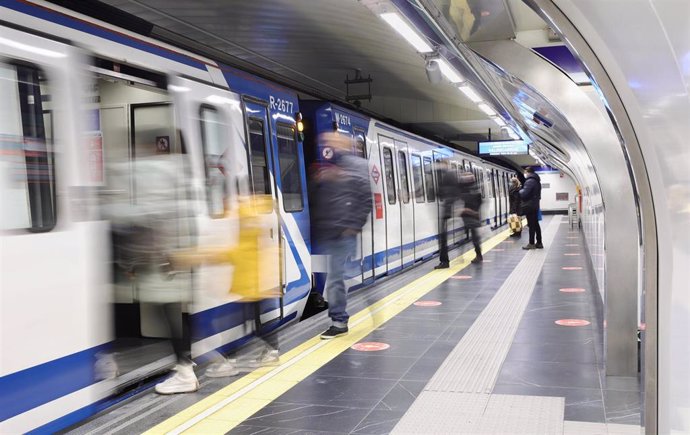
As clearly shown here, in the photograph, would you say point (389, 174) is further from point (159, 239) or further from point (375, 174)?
point (159, 239)

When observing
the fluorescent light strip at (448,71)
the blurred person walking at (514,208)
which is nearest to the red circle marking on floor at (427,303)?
the fluorescent light strip at (448,71)

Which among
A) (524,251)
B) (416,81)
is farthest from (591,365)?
(416,81)

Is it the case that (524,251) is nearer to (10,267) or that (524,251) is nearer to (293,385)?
(293,385)

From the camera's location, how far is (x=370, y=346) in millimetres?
6102

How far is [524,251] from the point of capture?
1519 centimetres

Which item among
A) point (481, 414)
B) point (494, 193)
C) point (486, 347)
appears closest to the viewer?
point (481, 414)

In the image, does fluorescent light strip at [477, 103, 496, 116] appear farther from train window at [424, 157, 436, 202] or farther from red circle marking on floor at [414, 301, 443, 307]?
red circle marking on floor at [414, 301, 443, 307]

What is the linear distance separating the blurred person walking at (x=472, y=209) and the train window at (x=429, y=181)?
69cm

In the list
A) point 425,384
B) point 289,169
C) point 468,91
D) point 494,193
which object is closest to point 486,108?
point 468,91

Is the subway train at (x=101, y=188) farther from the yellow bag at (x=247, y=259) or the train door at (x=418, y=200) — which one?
the train door at (x=418, y=200)

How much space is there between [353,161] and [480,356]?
2.11 m

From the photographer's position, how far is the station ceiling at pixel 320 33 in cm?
610

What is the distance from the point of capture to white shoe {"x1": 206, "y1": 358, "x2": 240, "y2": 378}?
17.1 feet

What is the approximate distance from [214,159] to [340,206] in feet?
4.39
